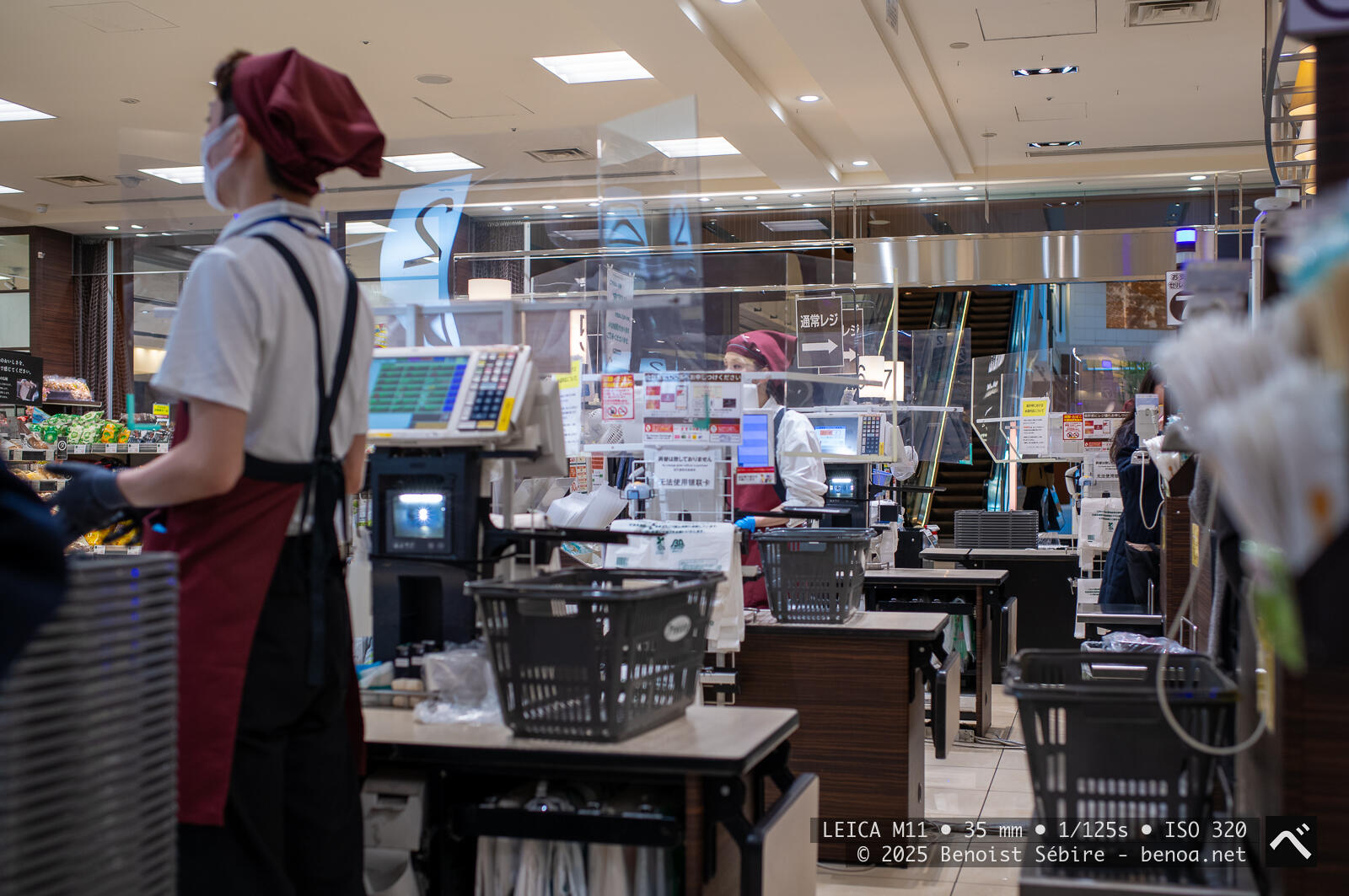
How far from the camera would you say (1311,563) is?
1366mm

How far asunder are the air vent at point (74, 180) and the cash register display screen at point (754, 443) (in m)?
10.1

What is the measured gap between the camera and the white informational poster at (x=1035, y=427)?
990 cm

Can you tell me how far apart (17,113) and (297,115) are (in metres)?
9.98

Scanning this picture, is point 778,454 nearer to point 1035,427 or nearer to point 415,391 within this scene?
point 415,391

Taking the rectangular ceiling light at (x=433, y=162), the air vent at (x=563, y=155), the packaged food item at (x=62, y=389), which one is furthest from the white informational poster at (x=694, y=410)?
the packaged food item at (x=62, y=389)

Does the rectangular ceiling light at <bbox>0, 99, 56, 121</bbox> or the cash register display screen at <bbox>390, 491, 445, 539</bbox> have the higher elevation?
Result: the rectangular ceiling light at <bbox>0, 99, 56, 121</bbox>

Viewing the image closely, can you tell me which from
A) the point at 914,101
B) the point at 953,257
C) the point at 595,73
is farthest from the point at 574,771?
the point at 953,257

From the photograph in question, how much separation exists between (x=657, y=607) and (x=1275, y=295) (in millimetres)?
1165

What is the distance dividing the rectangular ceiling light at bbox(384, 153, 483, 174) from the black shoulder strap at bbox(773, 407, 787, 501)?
1.96m

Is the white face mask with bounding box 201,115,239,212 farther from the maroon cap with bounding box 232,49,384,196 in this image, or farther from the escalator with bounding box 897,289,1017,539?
the escalator with bounding box 897,289,1017,539

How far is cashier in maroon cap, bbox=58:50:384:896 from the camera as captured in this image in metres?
1.78

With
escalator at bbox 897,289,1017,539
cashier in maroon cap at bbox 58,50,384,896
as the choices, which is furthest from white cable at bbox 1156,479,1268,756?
escalator at bbox 897,289,1017,539

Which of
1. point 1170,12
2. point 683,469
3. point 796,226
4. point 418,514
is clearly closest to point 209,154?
point 418,514

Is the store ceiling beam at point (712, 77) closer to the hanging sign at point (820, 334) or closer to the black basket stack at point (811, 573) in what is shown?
the hanging sign at point (820, 334)
